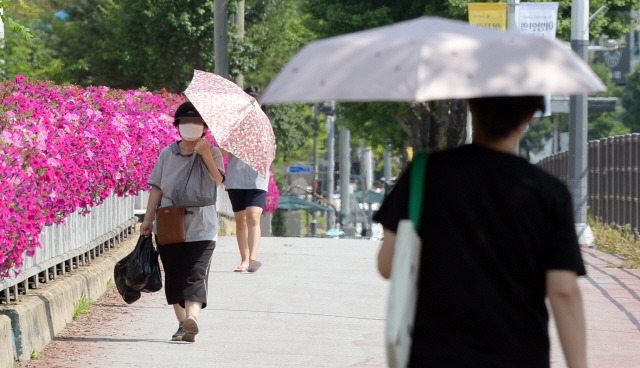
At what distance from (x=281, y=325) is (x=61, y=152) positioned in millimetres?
2060

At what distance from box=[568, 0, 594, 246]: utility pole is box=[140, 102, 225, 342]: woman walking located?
442 inches

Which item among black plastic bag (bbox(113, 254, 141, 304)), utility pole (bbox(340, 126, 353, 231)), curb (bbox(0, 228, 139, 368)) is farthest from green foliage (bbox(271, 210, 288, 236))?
black plastic bag (bbox(113, 254, 141, 304))

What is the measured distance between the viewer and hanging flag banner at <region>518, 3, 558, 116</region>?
754 inches

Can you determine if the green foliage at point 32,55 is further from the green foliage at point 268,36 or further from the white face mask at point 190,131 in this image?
the white face mask at point 190,131

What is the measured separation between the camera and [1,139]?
673cm

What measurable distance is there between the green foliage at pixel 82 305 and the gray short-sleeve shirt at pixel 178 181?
119cm

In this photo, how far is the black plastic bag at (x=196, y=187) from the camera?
26.0 feet

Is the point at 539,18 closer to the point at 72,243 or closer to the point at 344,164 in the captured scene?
the point at 72,243

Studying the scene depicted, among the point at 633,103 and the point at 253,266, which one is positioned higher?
the point at 633,103

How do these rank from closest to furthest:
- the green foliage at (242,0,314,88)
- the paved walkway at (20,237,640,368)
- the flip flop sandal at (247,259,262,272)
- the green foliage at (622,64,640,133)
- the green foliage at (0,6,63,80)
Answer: the paved walkway at (20,237,640,368) → the flip flop sandal at (247,259,262,272) → the green foliage at (0,6,63,80) → the green foliage at (242,0,314,88) → the green foliage at (622,64,640,133)

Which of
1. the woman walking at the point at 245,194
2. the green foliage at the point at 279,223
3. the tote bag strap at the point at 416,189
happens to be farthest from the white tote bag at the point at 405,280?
the green foliage at the point at 279,223

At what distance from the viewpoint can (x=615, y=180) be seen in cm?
2064

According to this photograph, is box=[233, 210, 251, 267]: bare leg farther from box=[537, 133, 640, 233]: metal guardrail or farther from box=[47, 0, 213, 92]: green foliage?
box=[47, 0, 213, 92]: green foliage

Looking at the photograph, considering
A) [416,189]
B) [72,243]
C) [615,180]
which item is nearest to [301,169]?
[615,180]
